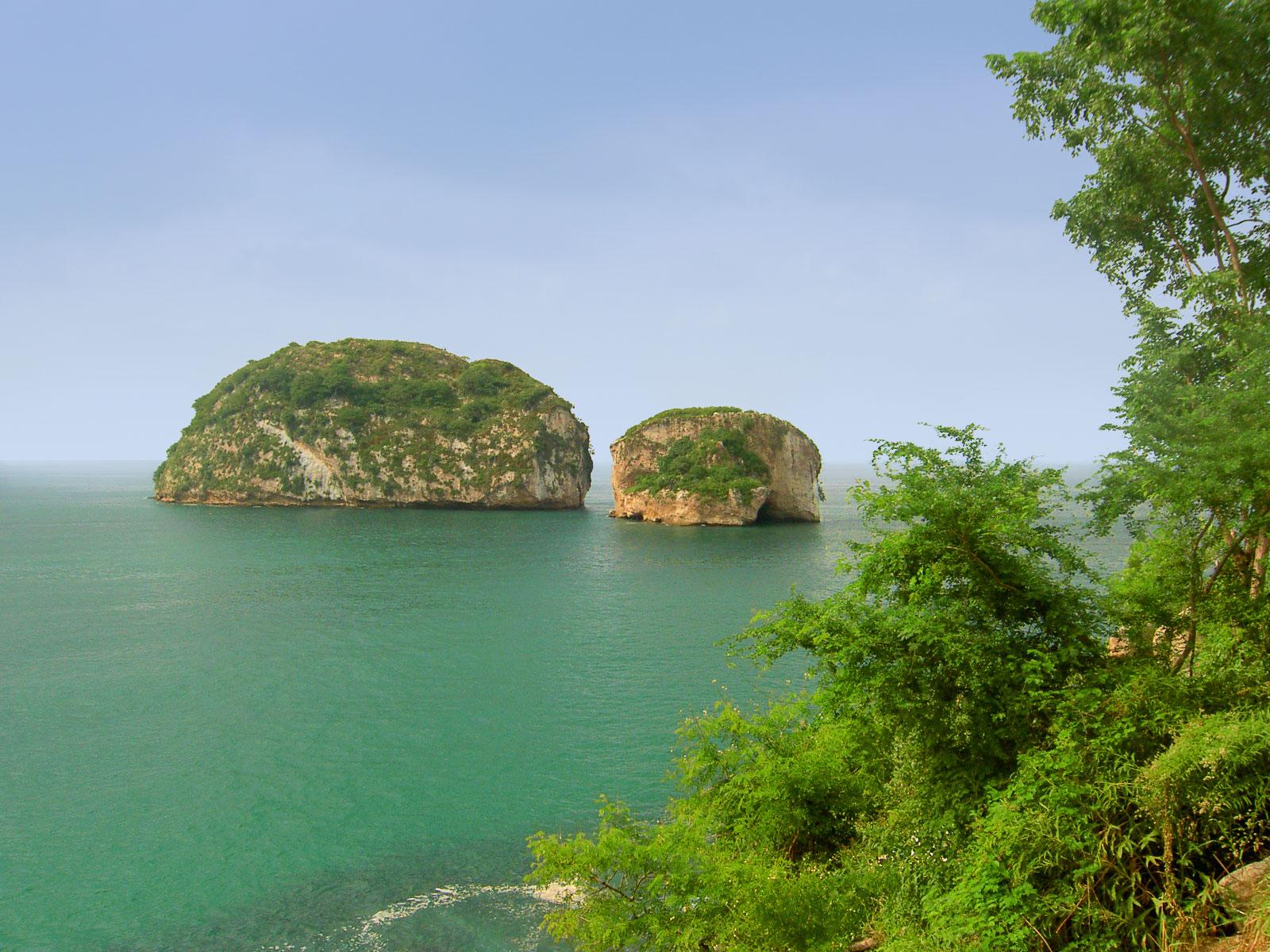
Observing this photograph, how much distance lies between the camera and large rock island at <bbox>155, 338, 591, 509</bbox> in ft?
306

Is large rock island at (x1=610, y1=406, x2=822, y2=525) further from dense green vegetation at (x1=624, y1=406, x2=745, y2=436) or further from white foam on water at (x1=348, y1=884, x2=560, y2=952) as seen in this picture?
white foam on water at (x1=348, y1=884, x2=560, y2=952)

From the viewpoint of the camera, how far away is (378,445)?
9475 centimetres

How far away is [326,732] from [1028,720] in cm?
1914

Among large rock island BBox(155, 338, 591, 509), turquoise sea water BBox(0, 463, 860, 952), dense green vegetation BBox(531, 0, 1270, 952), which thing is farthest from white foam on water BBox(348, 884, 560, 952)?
large rock island BBox(155, 338, 591, 509)

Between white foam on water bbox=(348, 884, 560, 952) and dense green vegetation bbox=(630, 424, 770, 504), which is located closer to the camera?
white foam on water bbox=(348, 884, 560, 952)

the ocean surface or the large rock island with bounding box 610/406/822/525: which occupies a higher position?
the large rock island with bounding box 610/406/822/525

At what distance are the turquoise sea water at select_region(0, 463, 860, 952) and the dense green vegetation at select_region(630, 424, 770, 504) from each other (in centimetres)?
2707

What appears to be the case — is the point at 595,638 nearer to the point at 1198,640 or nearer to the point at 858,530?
the point at 1198,640

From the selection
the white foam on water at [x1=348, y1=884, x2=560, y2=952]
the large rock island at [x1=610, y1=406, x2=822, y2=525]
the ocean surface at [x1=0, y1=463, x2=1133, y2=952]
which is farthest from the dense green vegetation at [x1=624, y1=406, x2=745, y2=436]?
the white foam on water at [x1=348, y1=884, x2=560, y2=952]

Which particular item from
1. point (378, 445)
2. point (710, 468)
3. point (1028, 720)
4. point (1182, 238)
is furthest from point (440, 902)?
point (378, 445)

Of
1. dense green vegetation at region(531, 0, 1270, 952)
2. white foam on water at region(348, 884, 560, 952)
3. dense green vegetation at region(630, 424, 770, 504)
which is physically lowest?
white foam on water at region(348, 884, 560, 952)

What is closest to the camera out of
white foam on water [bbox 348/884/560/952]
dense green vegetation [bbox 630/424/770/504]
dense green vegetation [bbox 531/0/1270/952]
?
dense green vegetation [bbox 531/0/1270/952]

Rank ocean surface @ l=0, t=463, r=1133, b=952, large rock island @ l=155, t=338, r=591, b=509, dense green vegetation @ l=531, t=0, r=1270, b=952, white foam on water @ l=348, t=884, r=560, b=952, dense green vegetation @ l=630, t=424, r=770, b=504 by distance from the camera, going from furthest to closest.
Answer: large rock island @ l=155, t=338, r=591, b=509 → dense green vegetation @ l=630, t=424, r=770, b=504 → ocean surface @ l=0, t=463, r=1133, b=952 → white foam on water @ l=348, t=884, r=560, b=952 → dense green vegetation @ l=531, t=0, r=1270, b=952

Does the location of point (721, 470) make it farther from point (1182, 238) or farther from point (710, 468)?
point (1182, 238)
